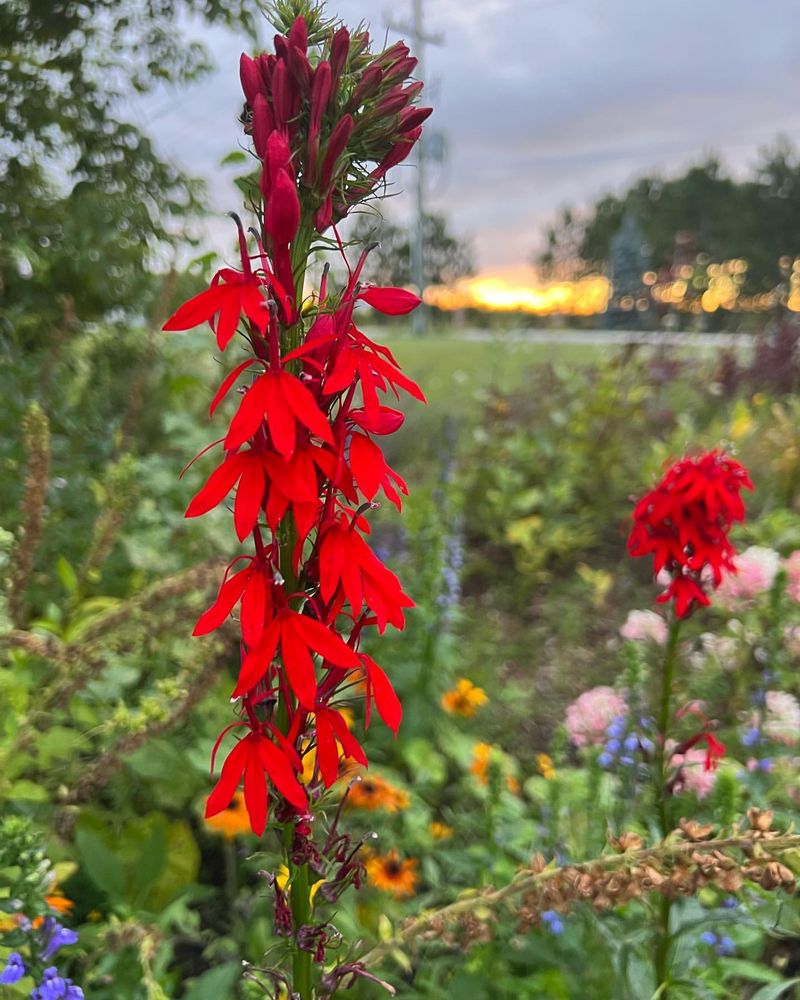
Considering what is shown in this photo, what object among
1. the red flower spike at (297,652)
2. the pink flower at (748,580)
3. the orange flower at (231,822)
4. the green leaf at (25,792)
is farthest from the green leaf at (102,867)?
the pink flower at (748,580)

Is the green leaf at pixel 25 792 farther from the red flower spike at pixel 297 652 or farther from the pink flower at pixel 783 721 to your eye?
the pink flower at pixel 783 721

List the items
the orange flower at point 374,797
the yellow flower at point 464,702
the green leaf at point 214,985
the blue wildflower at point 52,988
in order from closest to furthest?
the blue wildflower at point 52,988
the green leaf at point 214,985
the orange flower at point 374,797
the yellow flower at point 464,702

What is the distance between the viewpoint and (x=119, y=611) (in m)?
1.47

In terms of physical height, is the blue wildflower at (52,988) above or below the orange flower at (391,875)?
above

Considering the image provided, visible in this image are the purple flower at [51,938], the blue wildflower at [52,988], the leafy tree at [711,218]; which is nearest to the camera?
the blue wildflower at [52,988]

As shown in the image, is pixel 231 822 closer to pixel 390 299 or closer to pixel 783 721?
pixel 783 721

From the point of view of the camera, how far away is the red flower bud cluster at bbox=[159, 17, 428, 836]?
57 centimetres

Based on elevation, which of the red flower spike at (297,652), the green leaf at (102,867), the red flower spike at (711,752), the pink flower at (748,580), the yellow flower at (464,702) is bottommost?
the yellow flower at (464,702)

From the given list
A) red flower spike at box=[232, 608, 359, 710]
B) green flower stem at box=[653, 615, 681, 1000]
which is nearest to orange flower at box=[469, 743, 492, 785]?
green flower stem at box=[653, 615, 681, 1000]

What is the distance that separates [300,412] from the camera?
0.55 meters

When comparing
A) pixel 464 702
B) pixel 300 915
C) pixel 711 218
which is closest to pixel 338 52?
pixel 300 915

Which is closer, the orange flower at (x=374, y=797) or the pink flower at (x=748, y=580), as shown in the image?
the orange flower at (x=374, y=797)

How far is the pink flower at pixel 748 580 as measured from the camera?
76.4 inches

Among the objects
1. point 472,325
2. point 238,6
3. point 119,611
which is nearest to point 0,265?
point 238,6
